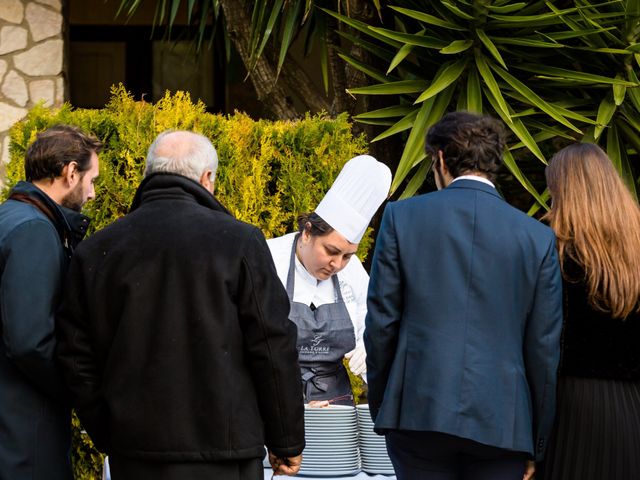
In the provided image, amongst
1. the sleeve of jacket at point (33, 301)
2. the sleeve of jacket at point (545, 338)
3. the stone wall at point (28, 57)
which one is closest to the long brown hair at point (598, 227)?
the sleeve of jacket at point (545, 338)

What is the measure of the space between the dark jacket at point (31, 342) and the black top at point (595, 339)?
1621mm

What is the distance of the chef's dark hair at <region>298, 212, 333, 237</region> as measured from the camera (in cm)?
399

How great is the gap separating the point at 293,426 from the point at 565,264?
40.6 inches

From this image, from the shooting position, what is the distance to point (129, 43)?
985 cm

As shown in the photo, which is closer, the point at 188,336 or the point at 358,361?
the point at 188,336

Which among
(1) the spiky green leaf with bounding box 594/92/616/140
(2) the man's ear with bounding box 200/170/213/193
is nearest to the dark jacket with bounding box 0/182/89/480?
(2) the man's ear with bounding box 200/170/213/193

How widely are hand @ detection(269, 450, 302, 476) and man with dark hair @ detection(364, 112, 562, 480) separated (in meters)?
0.27

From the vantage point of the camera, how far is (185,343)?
2744 mm

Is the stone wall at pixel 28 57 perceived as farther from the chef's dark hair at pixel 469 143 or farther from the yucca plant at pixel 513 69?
the chef's dark hair at pixel 469 143

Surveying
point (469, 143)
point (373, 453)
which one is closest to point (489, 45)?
point (469, 143)

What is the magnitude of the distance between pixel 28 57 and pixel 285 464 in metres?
5.51

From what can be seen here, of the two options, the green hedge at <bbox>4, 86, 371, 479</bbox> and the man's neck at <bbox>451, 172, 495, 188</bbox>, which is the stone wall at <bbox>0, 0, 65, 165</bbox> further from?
the man's neck at <bbox>451, 172, 495, 188</bbox>

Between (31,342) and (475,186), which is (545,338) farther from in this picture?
(31,342)

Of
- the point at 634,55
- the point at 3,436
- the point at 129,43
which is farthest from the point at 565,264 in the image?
the point at 129,43
